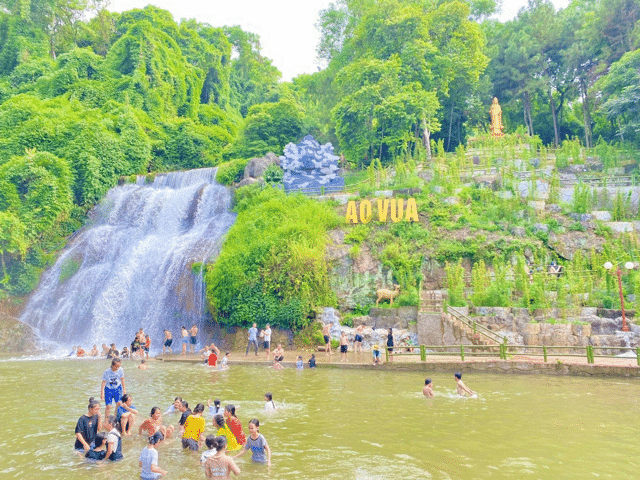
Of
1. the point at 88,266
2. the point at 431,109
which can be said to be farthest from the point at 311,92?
the point at 88,266

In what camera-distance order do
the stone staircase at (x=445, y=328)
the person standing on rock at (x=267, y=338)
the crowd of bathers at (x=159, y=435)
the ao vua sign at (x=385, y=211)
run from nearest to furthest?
the crowd of bathers at (x=159, y=435), the stone staircase at (x=445, y=328), the person standing on rock at (x=267, y=338), the ao vua sign at (x=385, y=211)

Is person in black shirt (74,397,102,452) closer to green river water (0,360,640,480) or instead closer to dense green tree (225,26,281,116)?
green river water (0,360,640,480)

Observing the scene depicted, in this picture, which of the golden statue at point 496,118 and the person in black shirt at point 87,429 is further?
the golden statue at point 496,118

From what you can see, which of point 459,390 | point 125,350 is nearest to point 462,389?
point 459,390

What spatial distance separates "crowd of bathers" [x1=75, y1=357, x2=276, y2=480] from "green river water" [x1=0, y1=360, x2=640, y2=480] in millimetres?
235

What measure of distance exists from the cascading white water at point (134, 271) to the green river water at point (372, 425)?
7292 mm

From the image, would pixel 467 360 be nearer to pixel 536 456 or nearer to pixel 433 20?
pixel 536 456

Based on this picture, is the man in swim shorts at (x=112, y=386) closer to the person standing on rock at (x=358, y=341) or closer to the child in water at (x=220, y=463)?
the child in water at (x=220, y=463)

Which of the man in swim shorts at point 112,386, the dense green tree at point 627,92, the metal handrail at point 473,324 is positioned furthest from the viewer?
the dense green tree at point 627,92

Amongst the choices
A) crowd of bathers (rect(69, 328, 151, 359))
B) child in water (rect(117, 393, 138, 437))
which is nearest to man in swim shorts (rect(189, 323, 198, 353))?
crowd of bathers (rect(69, 328, 151, 359))

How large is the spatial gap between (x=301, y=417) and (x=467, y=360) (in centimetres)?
782

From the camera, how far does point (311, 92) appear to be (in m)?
48.8

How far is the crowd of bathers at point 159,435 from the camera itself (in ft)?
24.9

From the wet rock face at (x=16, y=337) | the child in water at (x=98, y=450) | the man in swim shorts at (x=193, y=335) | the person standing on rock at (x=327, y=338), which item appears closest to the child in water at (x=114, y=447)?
the child in water at (x=98, y=450)
